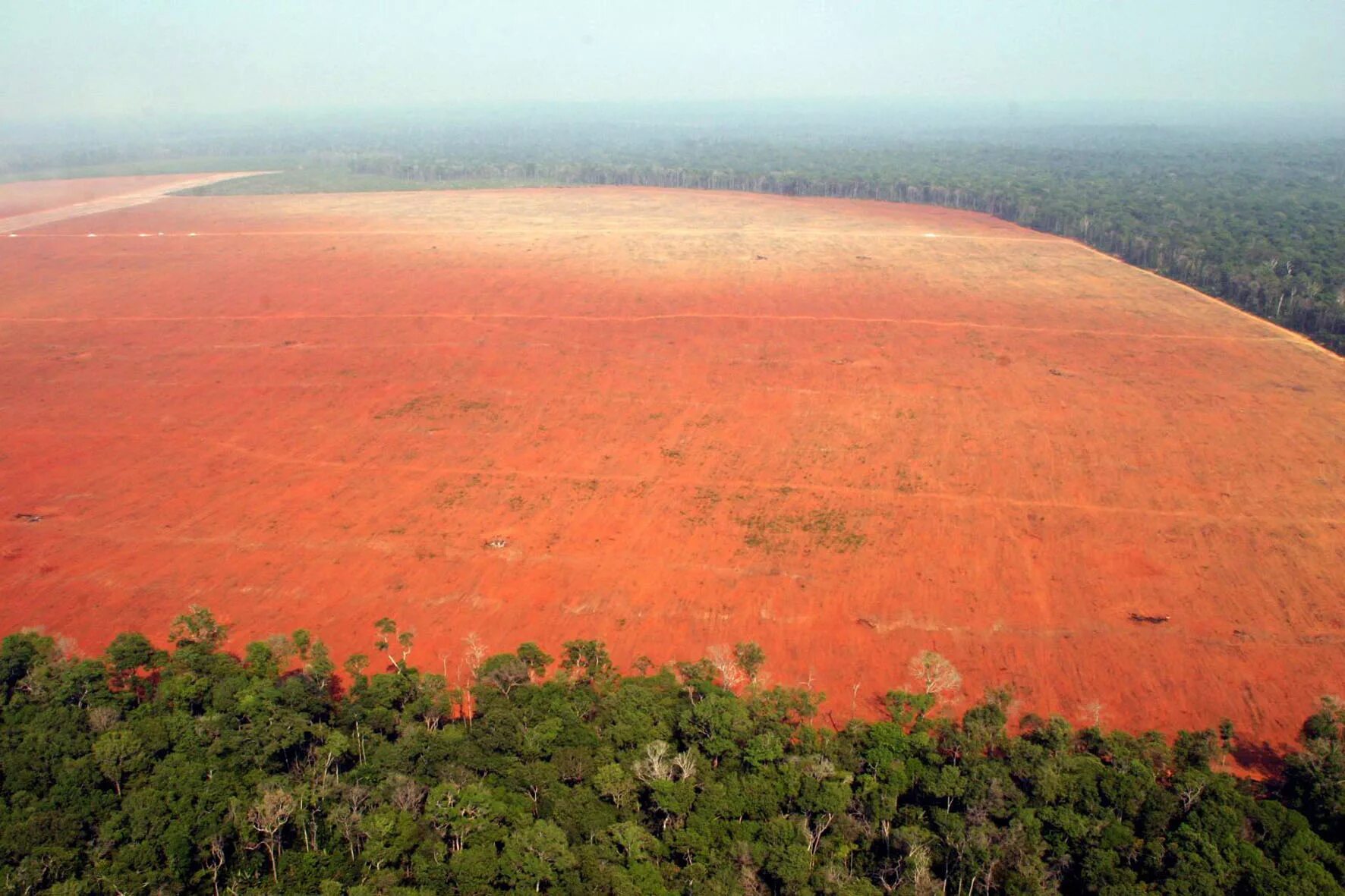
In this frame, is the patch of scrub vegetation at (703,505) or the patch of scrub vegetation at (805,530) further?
the patch of scrub vegetation at (703,505)

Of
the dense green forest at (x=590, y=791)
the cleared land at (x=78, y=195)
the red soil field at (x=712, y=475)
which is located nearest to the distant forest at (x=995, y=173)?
the cleared land at (x=78, y=195)

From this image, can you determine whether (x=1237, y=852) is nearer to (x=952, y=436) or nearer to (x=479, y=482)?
(x=952, y=436)

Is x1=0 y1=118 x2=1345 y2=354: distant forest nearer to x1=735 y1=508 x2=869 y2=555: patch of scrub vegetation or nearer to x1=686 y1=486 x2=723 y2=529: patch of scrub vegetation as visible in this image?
x1=735 y1=508 x2=869 y2=555: patch of scrub vegetation

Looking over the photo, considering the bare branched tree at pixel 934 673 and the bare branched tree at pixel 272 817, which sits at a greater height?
the bare branched tree at pixel 272 817

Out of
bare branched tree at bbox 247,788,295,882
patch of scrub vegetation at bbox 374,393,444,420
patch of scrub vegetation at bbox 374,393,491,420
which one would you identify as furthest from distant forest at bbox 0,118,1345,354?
bare branched tree at bbox 247,788,295,882

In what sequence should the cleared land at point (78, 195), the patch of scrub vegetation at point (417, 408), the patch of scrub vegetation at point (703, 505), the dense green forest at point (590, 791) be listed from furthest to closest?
the cleared land at point (78, 195)
the patch of scrub vegetation at point (417, 408)
the patch of scrub vegetation at point (703, 505)
the dense green forest at point (590, 791)

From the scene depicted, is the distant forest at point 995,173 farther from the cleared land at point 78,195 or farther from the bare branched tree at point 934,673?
the bare branched tree at point 934,673
